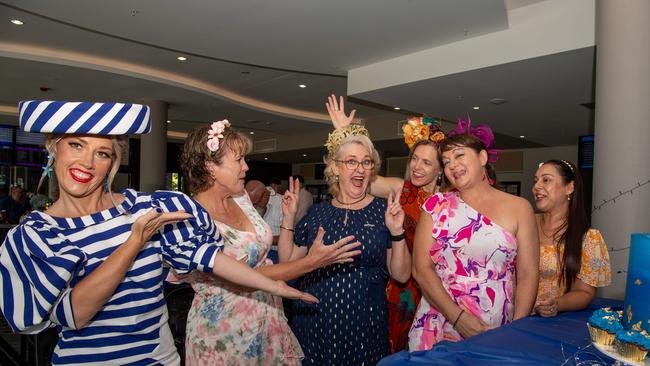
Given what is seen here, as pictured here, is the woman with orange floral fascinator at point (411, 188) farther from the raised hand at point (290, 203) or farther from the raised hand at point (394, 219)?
the raised hand at point (290, 203)

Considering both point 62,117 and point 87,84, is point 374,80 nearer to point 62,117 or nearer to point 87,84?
point 87,84

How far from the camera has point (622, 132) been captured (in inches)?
130

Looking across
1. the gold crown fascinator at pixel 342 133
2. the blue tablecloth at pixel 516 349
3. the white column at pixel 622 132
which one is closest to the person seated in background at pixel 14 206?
the gold crown fascinator at pixel 342 133

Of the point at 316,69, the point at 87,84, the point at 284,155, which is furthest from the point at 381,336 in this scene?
the point at 284,155

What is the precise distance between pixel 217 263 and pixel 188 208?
0.21 meters

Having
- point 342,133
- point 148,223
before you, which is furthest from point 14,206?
point 148,223

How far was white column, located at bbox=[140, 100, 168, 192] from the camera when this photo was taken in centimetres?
940

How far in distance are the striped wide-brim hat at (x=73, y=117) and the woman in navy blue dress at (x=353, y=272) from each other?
118 cm

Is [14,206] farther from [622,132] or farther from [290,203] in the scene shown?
[622,132]

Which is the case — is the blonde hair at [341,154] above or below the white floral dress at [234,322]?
above

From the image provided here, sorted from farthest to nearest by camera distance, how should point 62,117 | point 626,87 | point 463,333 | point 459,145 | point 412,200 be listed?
point 626,87 < point 412,200 < point 459,145 < point 463,333 < point 62,117

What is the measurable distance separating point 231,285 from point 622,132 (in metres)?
2.93

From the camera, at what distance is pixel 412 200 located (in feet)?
9.79

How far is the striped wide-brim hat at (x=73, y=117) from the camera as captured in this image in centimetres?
130
